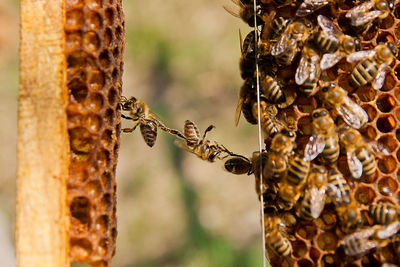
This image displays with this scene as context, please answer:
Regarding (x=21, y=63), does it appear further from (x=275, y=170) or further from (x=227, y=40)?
(x=227, y=40)

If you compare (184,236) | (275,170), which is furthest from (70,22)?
(184,236)

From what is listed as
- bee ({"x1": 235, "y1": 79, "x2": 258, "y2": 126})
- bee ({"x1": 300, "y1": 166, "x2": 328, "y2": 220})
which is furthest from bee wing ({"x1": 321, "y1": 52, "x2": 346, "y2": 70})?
bee ({"x1": 300, "y1": 166, "x2": 328, "y2": 220})

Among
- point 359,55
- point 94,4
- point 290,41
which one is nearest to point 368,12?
point 359,55

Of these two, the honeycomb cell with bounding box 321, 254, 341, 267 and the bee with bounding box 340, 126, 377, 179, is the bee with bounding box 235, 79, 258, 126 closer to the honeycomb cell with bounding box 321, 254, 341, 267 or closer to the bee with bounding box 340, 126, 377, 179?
the bee with bounding box 340, 126, 377, 179

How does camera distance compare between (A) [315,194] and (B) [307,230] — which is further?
(B) [307,230]

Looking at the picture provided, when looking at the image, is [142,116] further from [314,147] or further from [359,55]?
[359,55]

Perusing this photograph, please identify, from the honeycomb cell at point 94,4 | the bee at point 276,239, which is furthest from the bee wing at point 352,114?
the honeycomb cell at point 94,4
